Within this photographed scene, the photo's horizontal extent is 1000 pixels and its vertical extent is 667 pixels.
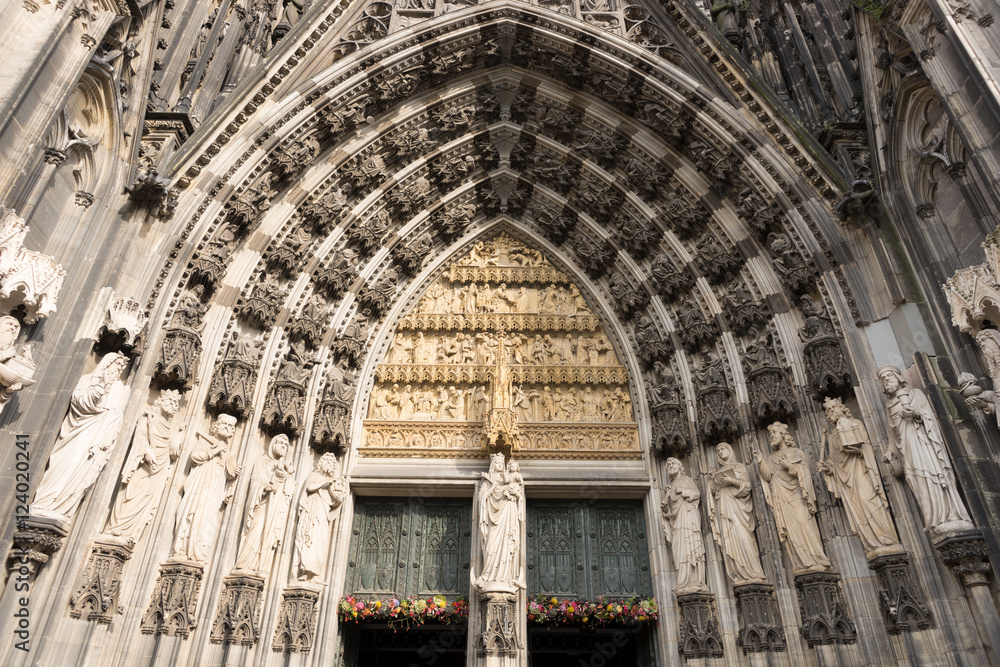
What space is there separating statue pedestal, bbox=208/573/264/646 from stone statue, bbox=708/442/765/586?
4760mm

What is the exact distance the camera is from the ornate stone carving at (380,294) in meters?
8.69

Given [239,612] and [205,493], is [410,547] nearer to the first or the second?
[239,612]

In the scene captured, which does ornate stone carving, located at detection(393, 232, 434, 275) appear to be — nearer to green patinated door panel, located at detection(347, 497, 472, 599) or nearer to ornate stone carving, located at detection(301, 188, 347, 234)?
ornate stone carving, located at detection(301, 188, 347, 234)

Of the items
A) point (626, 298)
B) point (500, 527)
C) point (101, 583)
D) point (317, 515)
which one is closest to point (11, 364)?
point (101, 583)

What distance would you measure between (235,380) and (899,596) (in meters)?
6.61

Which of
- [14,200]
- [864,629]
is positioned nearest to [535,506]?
[864,629]

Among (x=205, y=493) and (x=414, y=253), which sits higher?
(x=414, y=253)

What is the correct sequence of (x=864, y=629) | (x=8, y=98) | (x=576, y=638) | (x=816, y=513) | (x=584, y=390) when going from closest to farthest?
(x=8, y=98) < (x=864, y=629) < (x=816, y=513) < (x=576, y=638) < (x=584, y=390)

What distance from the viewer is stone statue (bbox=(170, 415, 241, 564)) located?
611cm

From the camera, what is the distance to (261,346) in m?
7.42

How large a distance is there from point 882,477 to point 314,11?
850 centimetres

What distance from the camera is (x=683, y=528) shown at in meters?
7.08

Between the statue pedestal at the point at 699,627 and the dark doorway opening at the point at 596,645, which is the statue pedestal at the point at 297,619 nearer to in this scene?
the dark doorway opening at the point at 596,645

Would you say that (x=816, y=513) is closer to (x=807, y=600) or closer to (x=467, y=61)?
(x=807, y=600)
